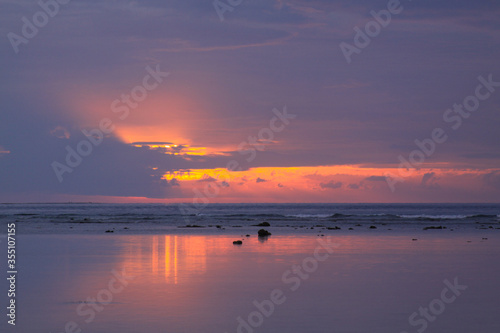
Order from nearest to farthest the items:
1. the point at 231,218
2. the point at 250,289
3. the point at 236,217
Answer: the point at 250,289
the point at 231,218
the point at 236,217

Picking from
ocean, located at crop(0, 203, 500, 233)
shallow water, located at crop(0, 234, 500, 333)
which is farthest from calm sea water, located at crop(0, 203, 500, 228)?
shallow water, located at crop(0, 234, 500, 333)

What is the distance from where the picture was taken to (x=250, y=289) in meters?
16.3

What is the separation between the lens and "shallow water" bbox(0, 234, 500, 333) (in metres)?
12.4

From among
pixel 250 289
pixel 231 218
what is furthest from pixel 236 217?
pixel 250 289

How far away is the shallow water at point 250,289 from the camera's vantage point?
1236 centimetres

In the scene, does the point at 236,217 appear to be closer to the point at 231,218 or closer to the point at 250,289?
the point at 231,218

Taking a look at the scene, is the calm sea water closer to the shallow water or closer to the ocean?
the ocean

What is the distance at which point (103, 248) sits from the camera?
92.0ft

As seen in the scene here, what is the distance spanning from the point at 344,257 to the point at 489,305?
10119 millimetres

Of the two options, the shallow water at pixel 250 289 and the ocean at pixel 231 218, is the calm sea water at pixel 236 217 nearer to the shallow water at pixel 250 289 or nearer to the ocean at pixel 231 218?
the ocean at pixel 231 218

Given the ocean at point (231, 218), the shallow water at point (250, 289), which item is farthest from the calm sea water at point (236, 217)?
the shallow water at point (250, 289)

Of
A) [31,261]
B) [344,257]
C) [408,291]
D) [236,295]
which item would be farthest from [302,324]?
[31,261]

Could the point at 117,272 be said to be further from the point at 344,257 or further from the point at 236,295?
the point at 344,257

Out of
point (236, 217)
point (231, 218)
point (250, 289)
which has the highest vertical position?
point (236, 217)
